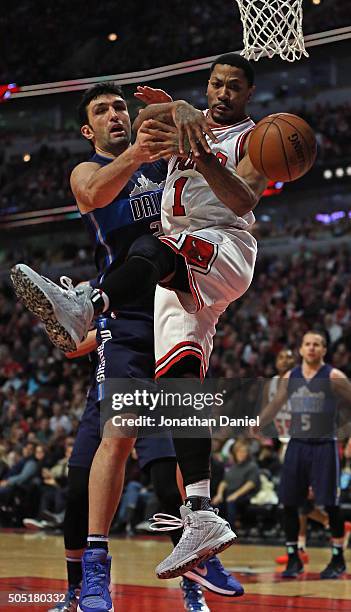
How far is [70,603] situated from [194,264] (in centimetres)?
173

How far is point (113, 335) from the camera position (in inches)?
176

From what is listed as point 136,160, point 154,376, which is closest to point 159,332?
point 154,376

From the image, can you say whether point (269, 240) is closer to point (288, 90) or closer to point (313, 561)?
point (288, 90)

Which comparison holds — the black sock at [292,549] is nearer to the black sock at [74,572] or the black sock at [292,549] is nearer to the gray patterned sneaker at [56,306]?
the black sock at [74,572]

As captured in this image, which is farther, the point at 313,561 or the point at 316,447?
the point at 313,561

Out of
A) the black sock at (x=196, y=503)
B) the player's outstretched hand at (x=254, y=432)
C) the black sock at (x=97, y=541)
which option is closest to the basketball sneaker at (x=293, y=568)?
Answer: the player's outstretched hand at (x=254, y=432)

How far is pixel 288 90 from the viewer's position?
2117cm

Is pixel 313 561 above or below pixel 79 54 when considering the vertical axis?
below

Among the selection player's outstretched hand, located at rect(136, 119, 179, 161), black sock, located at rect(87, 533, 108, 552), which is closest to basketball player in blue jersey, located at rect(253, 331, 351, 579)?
black sock, located at rect(87, 533, 108, 552)

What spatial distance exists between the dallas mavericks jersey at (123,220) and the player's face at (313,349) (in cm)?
343

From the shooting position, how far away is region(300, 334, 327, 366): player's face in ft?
25.3

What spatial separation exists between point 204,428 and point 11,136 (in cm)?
1349

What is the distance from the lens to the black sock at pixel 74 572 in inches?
178

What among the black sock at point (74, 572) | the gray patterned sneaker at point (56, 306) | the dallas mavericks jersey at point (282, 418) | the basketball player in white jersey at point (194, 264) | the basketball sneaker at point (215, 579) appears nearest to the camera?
the gray patterned sneaker at point (56, 306)
